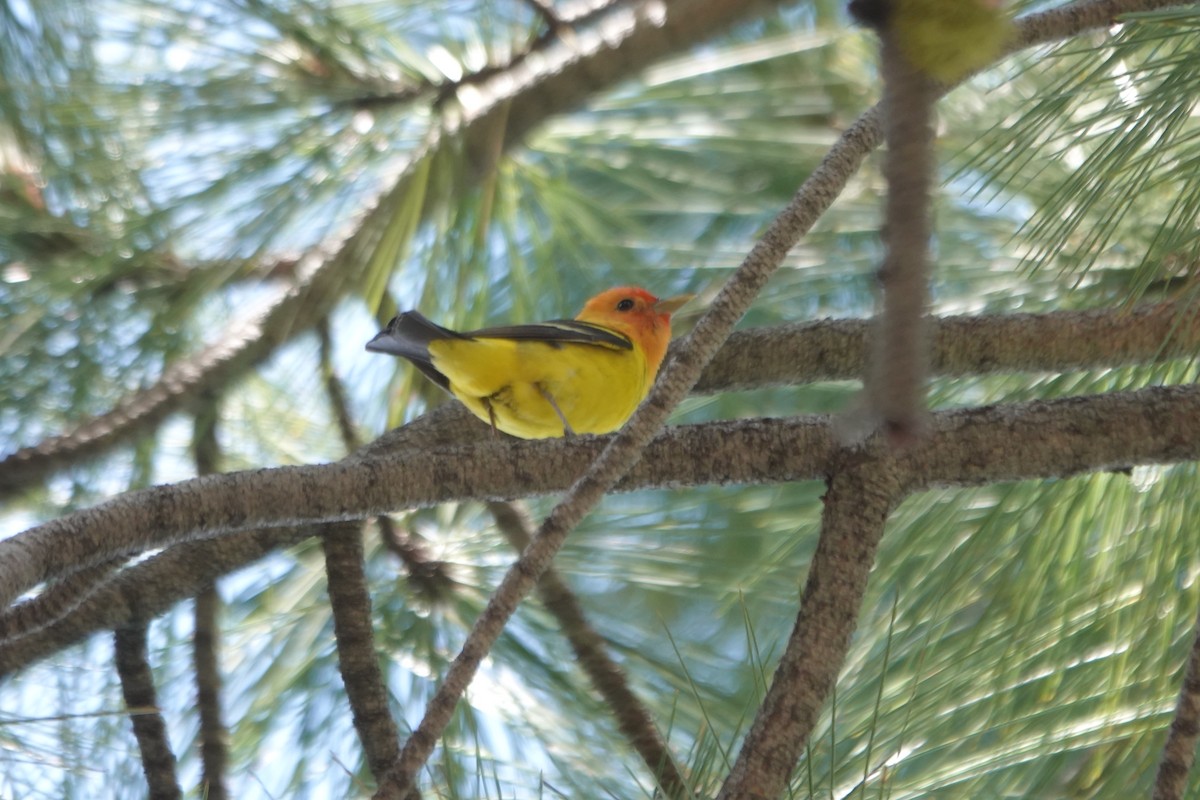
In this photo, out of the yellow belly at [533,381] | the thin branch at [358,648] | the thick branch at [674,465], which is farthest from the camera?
the yellow belly at [533,381]

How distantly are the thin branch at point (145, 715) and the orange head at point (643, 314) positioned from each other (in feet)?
3.48

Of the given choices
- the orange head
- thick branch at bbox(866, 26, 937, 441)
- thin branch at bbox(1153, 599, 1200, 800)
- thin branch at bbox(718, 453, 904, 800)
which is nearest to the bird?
the orange head

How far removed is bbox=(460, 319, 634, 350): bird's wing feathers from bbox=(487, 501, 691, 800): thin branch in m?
0.45

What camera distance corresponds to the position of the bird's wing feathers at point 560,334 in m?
1.86

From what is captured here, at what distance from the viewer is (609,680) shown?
141 cm

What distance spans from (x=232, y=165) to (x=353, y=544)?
2.49 feet

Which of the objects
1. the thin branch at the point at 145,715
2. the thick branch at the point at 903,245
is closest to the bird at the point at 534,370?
the thin branch at the point at 145,715

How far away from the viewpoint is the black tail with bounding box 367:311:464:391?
169cm

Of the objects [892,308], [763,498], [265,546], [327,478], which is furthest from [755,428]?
[763,498]

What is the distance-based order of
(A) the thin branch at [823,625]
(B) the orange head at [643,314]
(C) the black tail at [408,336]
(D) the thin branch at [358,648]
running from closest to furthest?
(A) the thin branch at [823,625]
(D) the thin branch at [358,648]
(C) the black tail at [408,336]
(B) the orange head at [643,314]

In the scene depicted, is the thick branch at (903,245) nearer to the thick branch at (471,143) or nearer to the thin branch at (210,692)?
the thin branch at (210,692)

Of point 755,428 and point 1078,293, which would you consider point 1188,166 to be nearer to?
point 755,428

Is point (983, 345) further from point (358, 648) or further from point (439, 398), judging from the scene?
point (439, 398)

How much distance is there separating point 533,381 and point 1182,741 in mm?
1213
